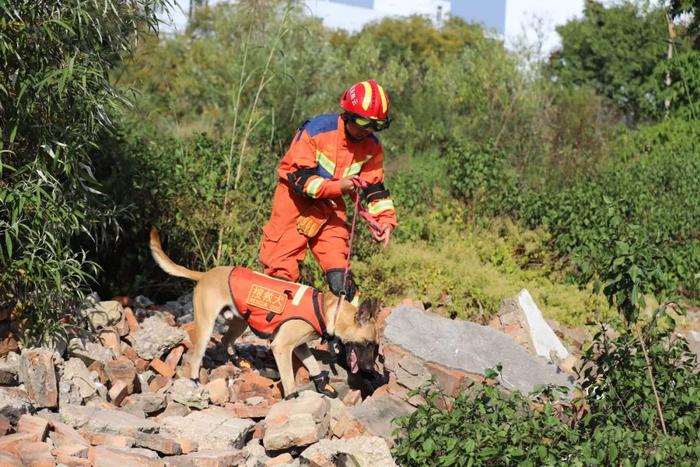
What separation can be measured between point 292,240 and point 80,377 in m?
1.69

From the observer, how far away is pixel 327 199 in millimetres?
6285

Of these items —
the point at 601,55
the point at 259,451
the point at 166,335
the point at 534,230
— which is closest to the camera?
the point at 259,451

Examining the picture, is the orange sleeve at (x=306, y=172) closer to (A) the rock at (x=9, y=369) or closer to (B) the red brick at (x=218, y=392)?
(B) the red brick at (x=218, y=392)

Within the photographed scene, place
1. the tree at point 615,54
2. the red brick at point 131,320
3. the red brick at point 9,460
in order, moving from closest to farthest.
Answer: the red brick at point 9,460 < the red brick at point 131,320 < the tree at point 615,54

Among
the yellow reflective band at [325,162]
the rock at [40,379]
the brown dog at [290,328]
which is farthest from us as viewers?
the yellow reflective band at [325,162]

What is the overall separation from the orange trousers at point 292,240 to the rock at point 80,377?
1451mm

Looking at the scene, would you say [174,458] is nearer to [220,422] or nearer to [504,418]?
[220,422]

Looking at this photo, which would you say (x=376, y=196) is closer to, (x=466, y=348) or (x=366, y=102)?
(x=366, y=102)

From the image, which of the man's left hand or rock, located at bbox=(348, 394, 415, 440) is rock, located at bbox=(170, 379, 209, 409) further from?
the man's left hand

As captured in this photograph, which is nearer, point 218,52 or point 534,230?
point 534,230

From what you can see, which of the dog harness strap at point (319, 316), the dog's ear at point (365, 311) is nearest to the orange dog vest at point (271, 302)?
the dog harness strap at point (319, 316)

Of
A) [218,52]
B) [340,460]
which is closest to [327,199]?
[340,460]

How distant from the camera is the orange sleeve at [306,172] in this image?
5.95m

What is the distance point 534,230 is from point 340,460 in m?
5.61
